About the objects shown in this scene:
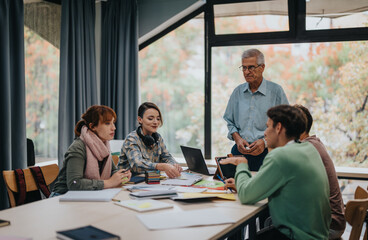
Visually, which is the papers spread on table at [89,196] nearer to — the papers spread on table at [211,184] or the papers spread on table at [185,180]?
the papers spread on table at [185,180]

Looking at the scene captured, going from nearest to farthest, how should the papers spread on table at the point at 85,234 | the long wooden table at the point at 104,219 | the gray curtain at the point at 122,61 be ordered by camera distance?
the papers spread on table at the point at 85,234
the long wooden table at the point at 104,219
the gray curtain at the point at 122,61

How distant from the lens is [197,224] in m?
1.77

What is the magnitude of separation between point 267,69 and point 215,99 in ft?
2.30

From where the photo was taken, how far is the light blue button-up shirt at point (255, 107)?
3.41m

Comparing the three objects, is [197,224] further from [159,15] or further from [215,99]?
[159,15]

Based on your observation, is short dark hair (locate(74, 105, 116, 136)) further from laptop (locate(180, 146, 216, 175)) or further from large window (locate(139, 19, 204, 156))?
large window (locate(139, 19, 204, 156))

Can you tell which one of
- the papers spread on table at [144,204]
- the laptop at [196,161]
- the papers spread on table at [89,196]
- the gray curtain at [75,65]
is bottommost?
the papers spread on table at [144,204]

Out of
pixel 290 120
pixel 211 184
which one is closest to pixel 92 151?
pixel 211 184

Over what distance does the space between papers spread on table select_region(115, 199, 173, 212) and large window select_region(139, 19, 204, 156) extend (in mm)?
2856

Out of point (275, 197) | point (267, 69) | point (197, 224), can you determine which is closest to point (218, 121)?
point (267, 69)

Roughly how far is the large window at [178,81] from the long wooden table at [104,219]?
110 inches

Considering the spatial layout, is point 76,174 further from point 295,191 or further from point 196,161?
point 295,191

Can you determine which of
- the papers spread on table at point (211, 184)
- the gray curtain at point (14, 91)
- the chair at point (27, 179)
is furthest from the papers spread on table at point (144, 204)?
the gray curtain at point (14, 91)

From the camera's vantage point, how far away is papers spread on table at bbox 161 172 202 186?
269 cm
